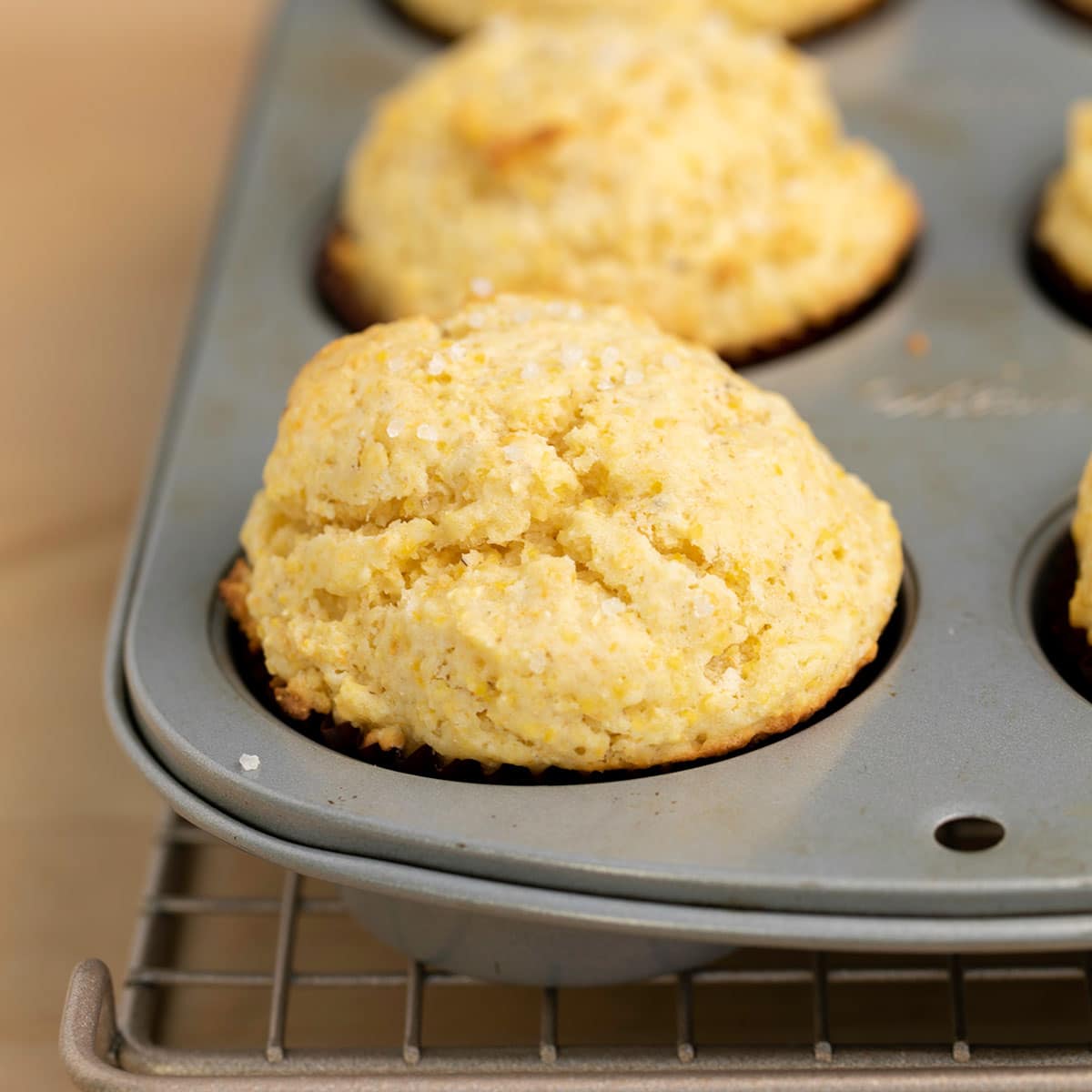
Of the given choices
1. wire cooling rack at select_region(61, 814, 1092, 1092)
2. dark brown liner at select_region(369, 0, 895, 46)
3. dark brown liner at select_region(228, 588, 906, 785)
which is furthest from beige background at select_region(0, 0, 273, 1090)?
dark brown liner at select_region(369, 0, 895, 46)

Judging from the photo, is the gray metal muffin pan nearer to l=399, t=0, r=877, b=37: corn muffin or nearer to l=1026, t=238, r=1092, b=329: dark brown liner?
l=1026, t=238, r=1092, b=329: dark brown liner

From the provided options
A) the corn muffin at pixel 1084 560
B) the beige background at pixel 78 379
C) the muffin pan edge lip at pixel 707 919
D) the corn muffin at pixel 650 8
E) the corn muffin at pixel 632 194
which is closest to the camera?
the muffin pan edge lip at pixel 707 919

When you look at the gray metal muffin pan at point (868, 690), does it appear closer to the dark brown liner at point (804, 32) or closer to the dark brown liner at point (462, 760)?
the dark brown liner at point (462, 760)

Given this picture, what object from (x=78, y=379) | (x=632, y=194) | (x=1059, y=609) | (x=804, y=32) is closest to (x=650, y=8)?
(x=804, y=32)

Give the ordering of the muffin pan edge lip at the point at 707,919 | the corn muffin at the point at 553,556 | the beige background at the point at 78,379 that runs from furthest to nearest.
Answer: the beige background at the point at 78,379 < the corn muffin at the point at 553,556 < the muffin pan edge lip at the point at 707,919

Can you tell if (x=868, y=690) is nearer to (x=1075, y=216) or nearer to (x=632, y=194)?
(x=632, y=194)

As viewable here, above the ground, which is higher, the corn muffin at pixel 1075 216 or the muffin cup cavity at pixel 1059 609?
the corn muffin at pixel 1075 216

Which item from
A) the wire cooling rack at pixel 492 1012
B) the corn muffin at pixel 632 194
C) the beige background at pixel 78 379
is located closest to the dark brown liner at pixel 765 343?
the corn muffin at pixel 632 194
